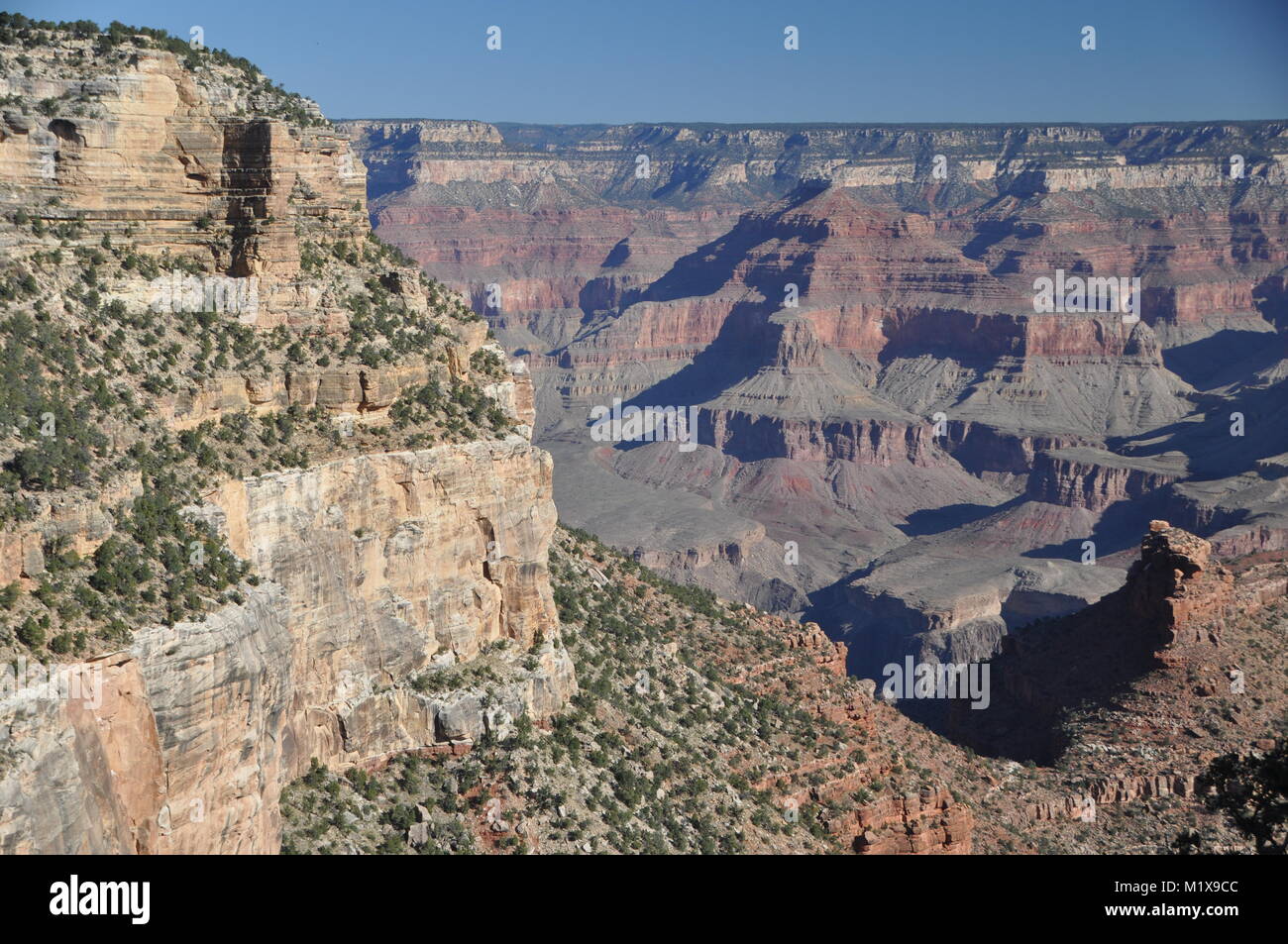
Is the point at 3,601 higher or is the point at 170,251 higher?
the point at 170,251

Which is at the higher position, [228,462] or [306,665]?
[228,462]

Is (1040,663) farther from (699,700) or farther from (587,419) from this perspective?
(587,419)

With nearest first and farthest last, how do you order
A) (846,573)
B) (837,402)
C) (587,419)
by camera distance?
(846,573) < (837,402) < (587,419)

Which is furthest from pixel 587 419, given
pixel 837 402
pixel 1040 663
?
pixel 1040 663

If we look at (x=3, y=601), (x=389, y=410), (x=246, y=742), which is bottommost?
(x=246, y=742)

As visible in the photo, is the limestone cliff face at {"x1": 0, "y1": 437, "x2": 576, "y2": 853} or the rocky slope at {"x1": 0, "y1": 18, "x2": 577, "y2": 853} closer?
the limestone cliff face at {"x1": 0, "y1": 437, "x2": 576, "y2": 853}

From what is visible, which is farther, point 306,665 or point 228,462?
point 306,665

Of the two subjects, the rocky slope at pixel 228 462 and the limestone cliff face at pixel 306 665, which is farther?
the rocky slope at pixel 228 462

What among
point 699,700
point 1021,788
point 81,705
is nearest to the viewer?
point 81,705
